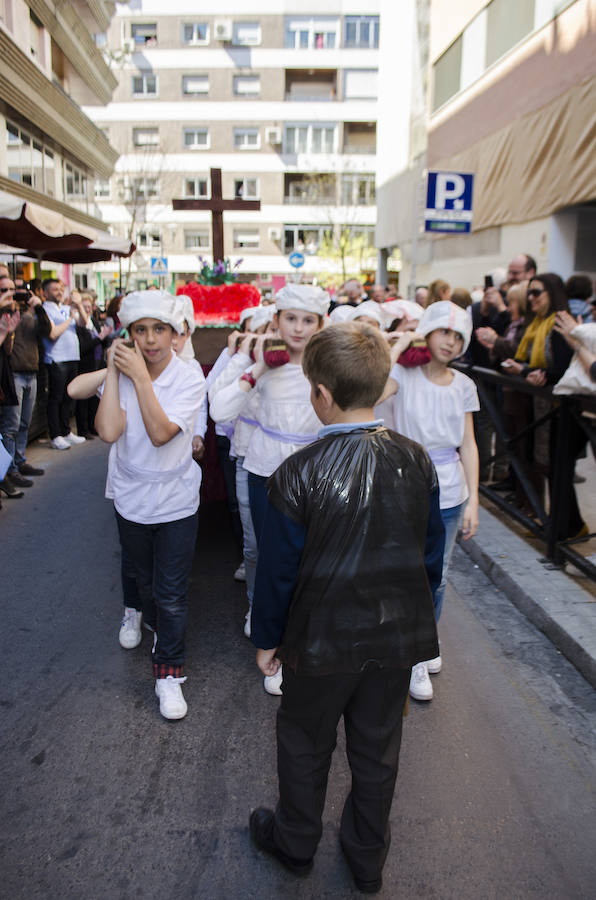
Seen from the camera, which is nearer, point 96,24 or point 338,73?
point 96,24

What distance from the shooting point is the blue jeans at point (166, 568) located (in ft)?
10.8

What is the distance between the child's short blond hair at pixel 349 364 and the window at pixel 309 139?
4527 centimetres

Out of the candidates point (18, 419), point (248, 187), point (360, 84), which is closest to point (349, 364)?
point (18, 419)

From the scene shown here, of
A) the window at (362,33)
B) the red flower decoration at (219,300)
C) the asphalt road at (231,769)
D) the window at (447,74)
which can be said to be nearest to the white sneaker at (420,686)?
the asphalt road at (231,769)

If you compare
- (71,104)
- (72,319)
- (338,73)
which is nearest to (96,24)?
(71,104)

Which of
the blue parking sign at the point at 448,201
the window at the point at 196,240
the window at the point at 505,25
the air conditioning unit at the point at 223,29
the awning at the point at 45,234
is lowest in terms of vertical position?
the awning at the point at 45,234

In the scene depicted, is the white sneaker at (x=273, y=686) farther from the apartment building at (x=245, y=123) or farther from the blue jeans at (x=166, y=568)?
the apartment building at (x=245, y=123)

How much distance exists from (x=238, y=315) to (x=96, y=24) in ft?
75.5

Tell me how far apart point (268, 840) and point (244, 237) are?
43.7 m

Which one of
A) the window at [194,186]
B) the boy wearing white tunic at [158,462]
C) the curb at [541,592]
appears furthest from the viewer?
the window at [194,186]

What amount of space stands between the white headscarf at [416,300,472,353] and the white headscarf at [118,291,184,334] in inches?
46.2

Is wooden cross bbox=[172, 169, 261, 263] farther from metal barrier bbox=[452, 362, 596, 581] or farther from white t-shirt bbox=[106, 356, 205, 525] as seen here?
white t-shirt bbox=[106, 356, 205, 525]

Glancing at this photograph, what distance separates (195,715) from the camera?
329 cm

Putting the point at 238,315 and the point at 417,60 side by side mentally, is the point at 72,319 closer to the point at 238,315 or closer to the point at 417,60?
the point at 238,315
